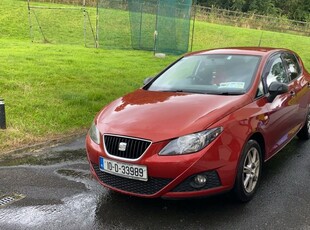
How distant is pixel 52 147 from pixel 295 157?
3.60m

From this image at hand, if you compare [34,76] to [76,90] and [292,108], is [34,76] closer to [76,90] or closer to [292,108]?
[76,90]

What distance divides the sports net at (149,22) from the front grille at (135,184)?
491 inches

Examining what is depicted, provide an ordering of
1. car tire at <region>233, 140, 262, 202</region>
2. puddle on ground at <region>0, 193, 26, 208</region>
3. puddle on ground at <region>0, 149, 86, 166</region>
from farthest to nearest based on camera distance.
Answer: puddle on ground at <region>0, 149, 86, 166</region>, puddle on ground at <region>0, 193, 26, 208</region>, car tire at <region>233, 140, 262, 202</region>

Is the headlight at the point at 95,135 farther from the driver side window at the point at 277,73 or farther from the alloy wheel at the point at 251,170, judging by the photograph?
the driver side window at the point at 277,73

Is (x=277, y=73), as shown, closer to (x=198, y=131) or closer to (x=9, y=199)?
(x=198, y=131)

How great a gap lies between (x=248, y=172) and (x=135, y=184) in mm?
1222

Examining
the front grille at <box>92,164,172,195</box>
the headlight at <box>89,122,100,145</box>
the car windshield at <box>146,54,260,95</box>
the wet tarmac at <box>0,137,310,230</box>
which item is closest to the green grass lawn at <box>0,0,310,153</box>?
the wet tarmac at <box>0,137,310,230</box>

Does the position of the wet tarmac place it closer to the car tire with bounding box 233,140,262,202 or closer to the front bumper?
the car tire with bounding box 233,140,262,202

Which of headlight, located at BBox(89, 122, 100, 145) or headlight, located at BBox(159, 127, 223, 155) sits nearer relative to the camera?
headlight, located at BBox(159, 127, 223, 155)

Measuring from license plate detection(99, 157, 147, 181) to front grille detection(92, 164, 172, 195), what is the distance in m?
0.06

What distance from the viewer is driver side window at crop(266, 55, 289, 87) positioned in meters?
4.93

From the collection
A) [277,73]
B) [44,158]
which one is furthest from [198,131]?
[44,158]

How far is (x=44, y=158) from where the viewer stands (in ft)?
18.1

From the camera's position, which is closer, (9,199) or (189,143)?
(189,143)
